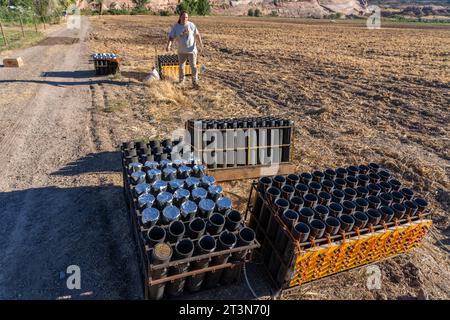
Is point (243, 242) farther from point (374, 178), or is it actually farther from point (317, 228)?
point (374, 178)

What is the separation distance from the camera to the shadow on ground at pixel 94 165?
23.3ft

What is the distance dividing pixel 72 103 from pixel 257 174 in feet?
27.2

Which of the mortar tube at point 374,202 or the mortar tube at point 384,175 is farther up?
the mortar tube at point 384,175

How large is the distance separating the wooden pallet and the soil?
26 cm

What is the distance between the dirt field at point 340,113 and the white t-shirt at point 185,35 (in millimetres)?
1733

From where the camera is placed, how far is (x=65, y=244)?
5.05m

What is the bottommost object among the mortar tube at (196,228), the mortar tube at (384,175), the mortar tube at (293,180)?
the mortar tube at (196,228)

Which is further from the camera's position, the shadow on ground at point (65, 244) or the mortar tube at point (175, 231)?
the shadow on ground at point (65, 244)

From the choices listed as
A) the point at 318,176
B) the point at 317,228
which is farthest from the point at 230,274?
the point at 318,176

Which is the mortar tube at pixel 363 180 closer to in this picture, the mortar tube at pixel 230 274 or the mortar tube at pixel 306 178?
the mortar tube at pixel 306 178

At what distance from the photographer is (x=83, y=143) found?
8.42 metres

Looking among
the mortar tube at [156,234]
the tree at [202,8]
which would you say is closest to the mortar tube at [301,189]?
the mortar tube at [156,234]

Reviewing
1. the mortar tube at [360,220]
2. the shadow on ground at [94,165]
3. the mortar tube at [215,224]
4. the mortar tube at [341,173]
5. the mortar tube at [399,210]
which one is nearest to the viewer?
the mortar tube at [215,224]

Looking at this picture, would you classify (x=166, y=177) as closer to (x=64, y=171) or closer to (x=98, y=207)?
(x=98, y=207)
